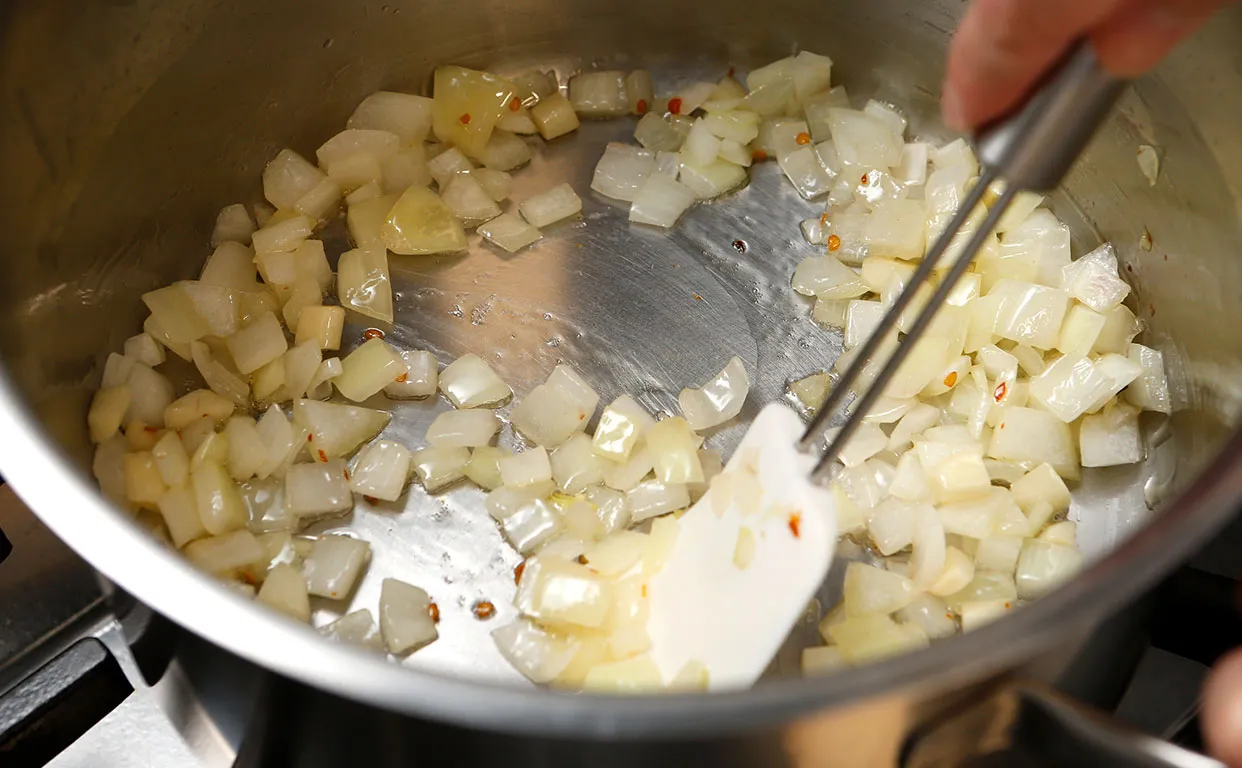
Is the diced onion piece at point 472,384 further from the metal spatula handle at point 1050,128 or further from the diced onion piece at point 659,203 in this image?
the metal spatula handle at point 1050,128

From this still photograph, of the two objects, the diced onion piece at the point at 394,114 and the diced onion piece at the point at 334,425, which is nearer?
the diced onion piece at the point at 334,425

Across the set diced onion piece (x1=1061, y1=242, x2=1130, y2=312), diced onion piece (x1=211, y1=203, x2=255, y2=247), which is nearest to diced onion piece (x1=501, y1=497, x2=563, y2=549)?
diced onion piece (x1=211, y1=203, x2=255, y2=247)

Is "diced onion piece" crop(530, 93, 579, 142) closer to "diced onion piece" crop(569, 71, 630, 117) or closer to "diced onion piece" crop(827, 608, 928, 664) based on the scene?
"diced onion piece" crop(569, 71, 630, 117)

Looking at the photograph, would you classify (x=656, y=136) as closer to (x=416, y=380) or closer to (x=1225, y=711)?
(x=416, y=380)

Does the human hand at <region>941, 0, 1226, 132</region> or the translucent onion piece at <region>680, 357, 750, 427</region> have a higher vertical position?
the human hand at <region>941, 0, 1226, 132</region>

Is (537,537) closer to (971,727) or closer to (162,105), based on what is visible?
(971,727)

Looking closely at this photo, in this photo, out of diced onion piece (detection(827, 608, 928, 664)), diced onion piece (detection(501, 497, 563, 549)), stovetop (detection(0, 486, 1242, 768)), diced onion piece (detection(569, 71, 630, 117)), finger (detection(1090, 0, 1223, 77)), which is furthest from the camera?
diced onion piece (detection(569, 71, 630, 117))

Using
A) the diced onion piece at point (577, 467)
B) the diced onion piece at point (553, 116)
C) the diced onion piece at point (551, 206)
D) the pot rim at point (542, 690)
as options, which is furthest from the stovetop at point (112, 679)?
the diced onion piece at point (553, 116)
